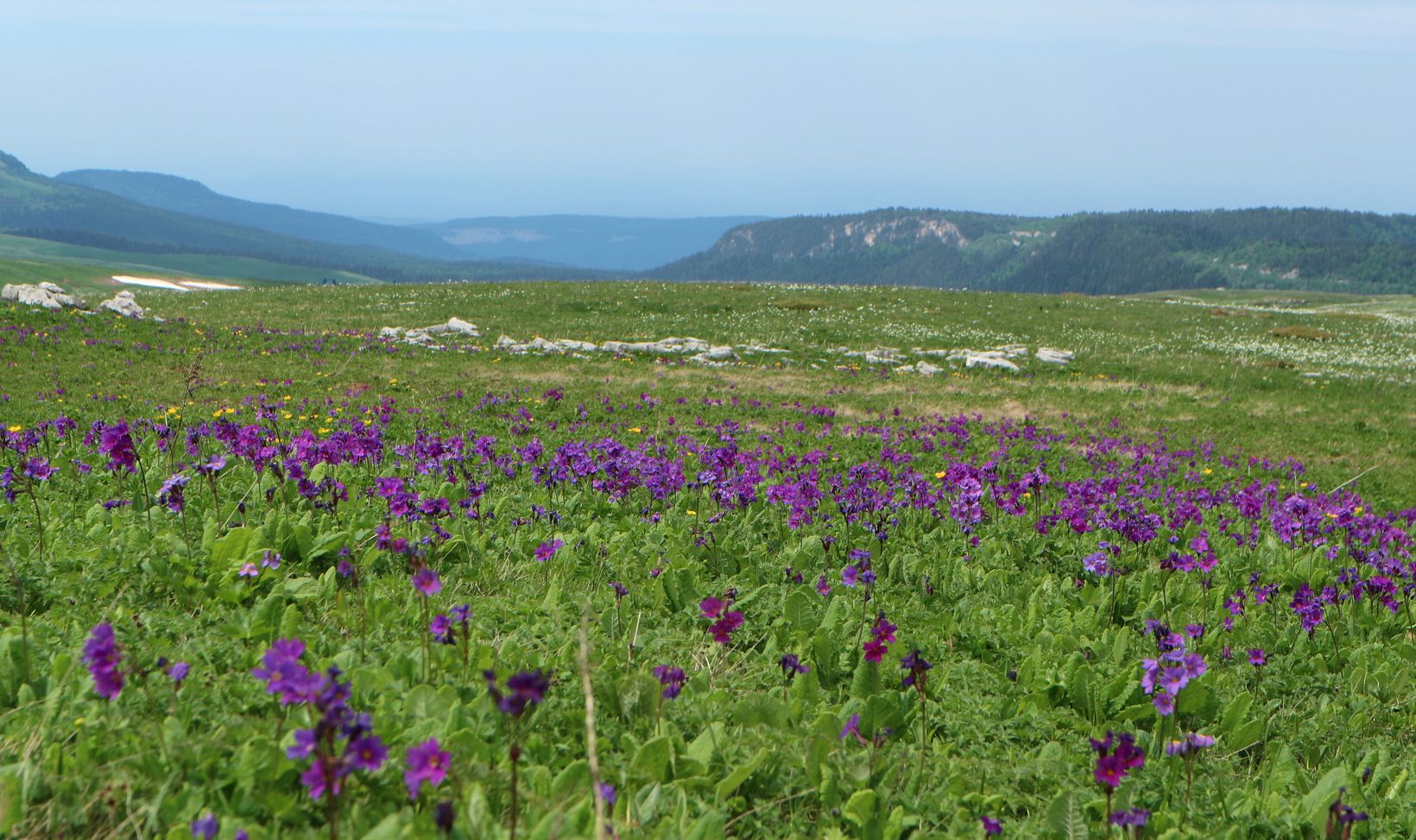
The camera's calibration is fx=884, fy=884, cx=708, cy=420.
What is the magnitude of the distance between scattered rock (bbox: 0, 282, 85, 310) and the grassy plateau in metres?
19.1

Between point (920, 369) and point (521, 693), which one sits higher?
point (521, 693)

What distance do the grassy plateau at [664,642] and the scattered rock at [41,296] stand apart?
19.1m

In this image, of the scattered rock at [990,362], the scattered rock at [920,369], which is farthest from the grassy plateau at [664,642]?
the scattered rock at [990,362]

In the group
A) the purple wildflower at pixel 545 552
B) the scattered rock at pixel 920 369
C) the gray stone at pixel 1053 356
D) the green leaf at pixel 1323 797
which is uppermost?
the purple wildflower at pixel 545 552

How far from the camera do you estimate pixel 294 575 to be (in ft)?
20.1

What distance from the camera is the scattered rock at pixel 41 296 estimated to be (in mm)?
30670

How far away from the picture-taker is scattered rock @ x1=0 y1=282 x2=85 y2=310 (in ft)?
101

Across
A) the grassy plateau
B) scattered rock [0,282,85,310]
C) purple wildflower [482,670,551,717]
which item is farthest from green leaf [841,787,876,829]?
scattered rock [0,282,85,310]

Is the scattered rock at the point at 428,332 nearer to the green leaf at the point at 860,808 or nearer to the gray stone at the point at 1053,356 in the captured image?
the gray stone at the point at 1053,356

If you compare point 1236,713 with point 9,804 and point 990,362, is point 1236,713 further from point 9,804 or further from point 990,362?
point 990,362

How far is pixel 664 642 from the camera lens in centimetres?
557

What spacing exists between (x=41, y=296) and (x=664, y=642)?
35886 millimetres

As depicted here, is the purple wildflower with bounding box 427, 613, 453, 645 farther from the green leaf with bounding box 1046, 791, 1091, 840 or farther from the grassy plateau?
the green leaf with bounding box 1046, 791, 1091, 840

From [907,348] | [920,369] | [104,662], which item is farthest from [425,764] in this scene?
[907,348]
